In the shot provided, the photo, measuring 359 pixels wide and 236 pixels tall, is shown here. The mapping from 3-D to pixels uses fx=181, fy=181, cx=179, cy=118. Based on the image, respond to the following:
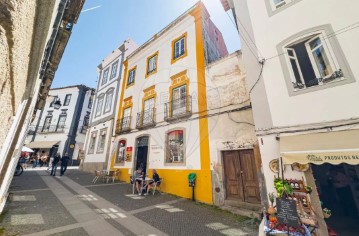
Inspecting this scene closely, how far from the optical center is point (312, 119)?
5445 mm

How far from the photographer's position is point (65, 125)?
26.6 m

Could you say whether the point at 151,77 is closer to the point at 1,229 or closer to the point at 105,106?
the point at 105,106

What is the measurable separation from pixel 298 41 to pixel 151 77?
989cm

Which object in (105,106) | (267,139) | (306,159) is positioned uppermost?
(105,106)

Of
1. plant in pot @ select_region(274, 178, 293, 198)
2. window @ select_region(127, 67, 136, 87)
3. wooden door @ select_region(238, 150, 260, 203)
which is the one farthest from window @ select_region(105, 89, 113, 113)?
plant in pot @ select_region(274, 178, 293, 198)

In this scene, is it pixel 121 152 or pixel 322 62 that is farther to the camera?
pixel 121 152

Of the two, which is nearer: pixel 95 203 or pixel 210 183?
pixel 95 203

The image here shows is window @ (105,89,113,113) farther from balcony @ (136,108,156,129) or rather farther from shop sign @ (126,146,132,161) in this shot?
shop sign @ (126,146,132,161)

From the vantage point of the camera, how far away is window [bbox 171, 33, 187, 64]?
39.7 feet

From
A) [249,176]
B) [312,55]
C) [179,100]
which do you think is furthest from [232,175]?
[312,55]

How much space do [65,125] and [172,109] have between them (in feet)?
73.4

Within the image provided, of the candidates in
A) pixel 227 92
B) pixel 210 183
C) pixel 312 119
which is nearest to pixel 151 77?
pixel 227 92

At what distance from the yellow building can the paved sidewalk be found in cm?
174

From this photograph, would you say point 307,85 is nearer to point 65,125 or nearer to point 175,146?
point 175,146
